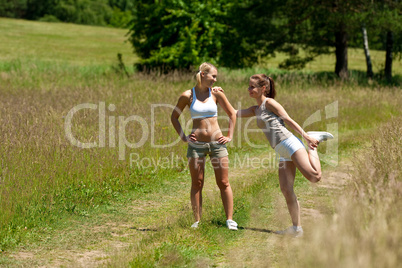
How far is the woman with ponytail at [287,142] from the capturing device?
5316 millimetres

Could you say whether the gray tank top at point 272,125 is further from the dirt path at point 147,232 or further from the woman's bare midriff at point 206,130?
the dirt path at point 147,232

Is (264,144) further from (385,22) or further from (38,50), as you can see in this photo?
(38,50)

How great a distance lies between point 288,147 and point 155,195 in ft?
10.2

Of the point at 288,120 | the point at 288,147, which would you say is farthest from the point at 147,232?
the point at 288,120

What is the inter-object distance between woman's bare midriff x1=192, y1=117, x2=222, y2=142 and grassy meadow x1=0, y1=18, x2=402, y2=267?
103 centimetres

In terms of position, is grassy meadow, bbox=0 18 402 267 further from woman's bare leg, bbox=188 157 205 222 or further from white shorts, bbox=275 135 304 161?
white shorts, bbox=275 135 304 161

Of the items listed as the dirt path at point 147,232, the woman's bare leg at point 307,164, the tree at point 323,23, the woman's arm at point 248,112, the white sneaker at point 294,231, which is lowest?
the dirt path at point 147,232

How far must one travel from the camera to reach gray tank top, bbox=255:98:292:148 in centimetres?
545

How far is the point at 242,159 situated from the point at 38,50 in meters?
37.6

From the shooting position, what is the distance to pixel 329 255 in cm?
270

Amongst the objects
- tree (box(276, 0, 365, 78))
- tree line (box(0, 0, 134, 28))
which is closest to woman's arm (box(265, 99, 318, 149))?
tree (box(276, 0, 365, 78))

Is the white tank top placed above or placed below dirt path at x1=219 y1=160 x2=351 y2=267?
above

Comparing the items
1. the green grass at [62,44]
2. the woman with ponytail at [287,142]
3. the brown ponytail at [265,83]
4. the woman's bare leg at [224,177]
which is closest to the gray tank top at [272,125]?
the woman with ponytail at [287,142]

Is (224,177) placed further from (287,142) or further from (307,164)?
(307,164)
